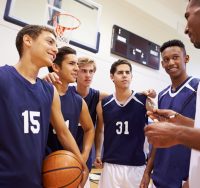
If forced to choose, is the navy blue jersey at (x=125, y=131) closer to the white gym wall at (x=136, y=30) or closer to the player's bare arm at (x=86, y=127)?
the player's bare arm at (x=86, y=127)

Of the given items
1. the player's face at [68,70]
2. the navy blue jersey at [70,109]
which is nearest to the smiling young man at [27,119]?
the navy blue jersey at [70,109]

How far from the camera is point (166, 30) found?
818 cm

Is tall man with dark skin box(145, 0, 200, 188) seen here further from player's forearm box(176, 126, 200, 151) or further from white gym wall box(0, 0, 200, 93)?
white gym wall box(0, 0, 200, 93)

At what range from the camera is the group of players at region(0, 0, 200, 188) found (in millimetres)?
1583

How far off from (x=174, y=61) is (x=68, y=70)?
109cm

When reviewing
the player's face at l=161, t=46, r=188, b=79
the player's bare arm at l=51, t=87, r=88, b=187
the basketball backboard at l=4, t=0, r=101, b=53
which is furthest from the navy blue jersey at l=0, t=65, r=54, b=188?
the basketball backboard at l=4, t=0, r=101, b=53

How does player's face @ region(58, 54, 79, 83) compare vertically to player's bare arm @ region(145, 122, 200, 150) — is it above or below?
above

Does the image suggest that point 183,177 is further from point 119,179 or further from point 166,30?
point 166,30

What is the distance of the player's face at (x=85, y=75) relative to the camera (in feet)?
10.2

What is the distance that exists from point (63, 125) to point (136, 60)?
5320mm

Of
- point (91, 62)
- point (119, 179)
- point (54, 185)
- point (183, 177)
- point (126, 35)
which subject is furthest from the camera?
point (126, 35)

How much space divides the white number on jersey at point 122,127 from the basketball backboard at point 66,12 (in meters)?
2.61

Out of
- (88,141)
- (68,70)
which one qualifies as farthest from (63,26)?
(88,141)

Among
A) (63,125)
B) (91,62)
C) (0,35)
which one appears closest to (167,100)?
(63,125)
